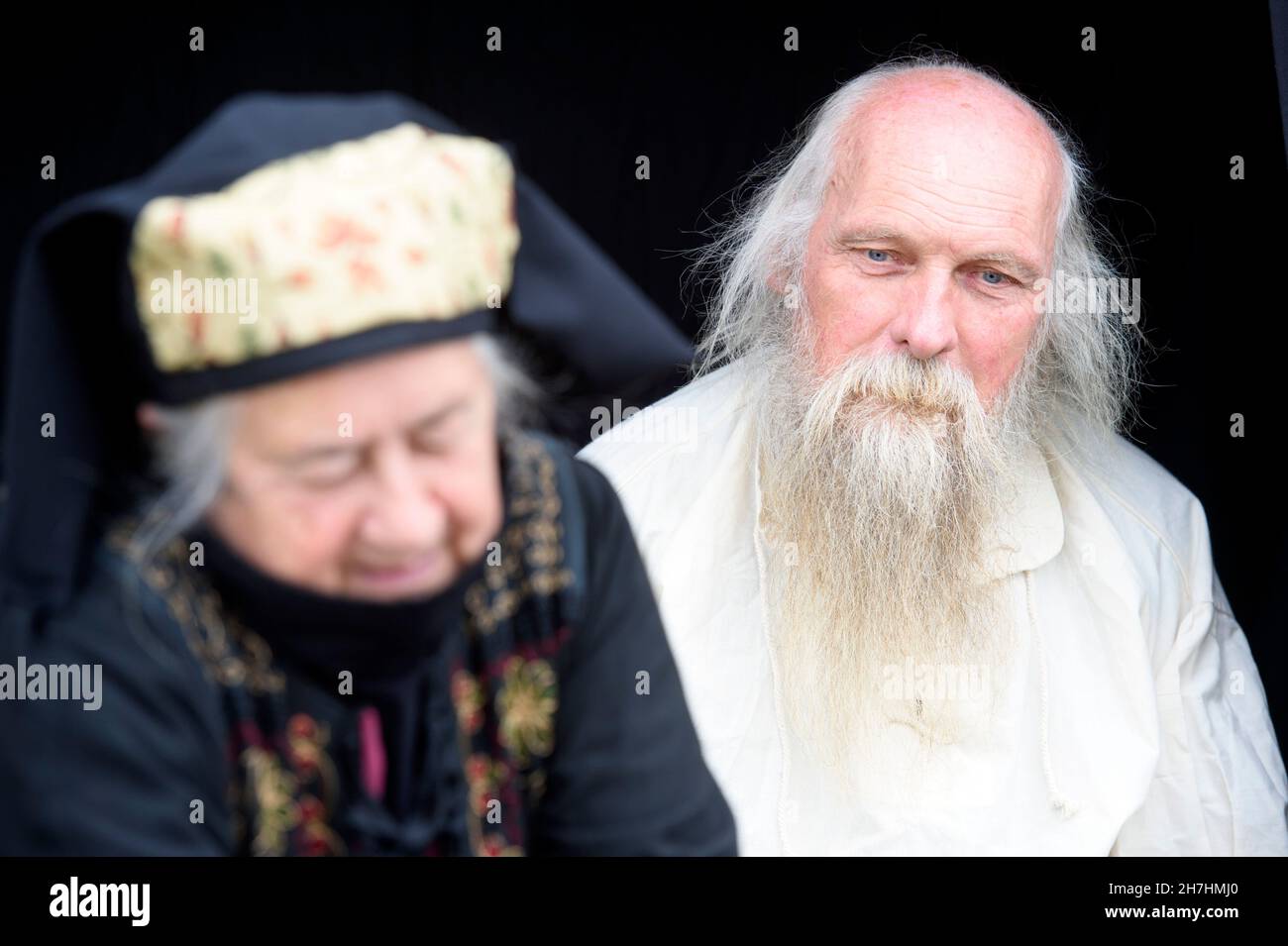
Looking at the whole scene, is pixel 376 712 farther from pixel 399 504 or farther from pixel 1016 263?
pixel 1016 263

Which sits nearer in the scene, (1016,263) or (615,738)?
(615,738)

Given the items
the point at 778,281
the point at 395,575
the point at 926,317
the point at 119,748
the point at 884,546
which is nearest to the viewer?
the point at 119,748

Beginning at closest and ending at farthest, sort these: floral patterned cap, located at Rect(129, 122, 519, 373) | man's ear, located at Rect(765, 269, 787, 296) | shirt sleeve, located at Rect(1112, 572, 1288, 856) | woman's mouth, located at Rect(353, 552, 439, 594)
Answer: floral patterned cap, located at Rect(129, 122, 519, 373)
woman's mouth, located at Rect(353, 552, 439, 594)
shirt sleeve, located at Rect(1112, 572, 1288, 856)
man's ear, located at Rect(765, 269, 787, 296)

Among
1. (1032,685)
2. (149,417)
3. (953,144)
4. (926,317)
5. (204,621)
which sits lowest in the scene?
(1032,685)

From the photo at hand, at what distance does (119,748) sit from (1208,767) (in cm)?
183

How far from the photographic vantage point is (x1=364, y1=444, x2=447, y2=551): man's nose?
1.71 m

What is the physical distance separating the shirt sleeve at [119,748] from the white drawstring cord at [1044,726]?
138 cm

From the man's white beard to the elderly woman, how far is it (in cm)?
55

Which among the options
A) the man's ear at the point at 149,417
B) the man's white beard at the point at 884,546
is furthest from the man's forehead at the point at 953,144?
the man's ear at the point at 149,417

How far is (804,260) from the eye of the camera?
2.50 meters

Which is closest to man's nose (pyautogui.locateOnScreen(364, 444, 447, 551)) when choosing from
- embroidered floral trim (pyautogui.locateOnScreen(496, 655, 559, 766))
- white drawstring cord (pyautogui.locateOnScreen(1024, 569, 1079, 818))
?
embroidered floral trim (pyautogui.locateOnScreen(496, 655, 559, 766))

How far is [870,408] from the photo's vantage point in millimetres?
2385

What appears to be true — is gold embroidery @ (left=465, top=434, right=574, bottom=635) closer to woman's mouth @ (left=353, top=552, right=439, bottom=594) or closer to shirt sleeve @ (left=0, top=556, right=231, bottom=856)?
woman's mouth @ (left=353, top=552, right=439, bottom=594)

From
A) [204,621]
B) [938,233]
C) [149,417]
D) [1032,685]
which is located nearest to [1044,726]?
[1032,685]
